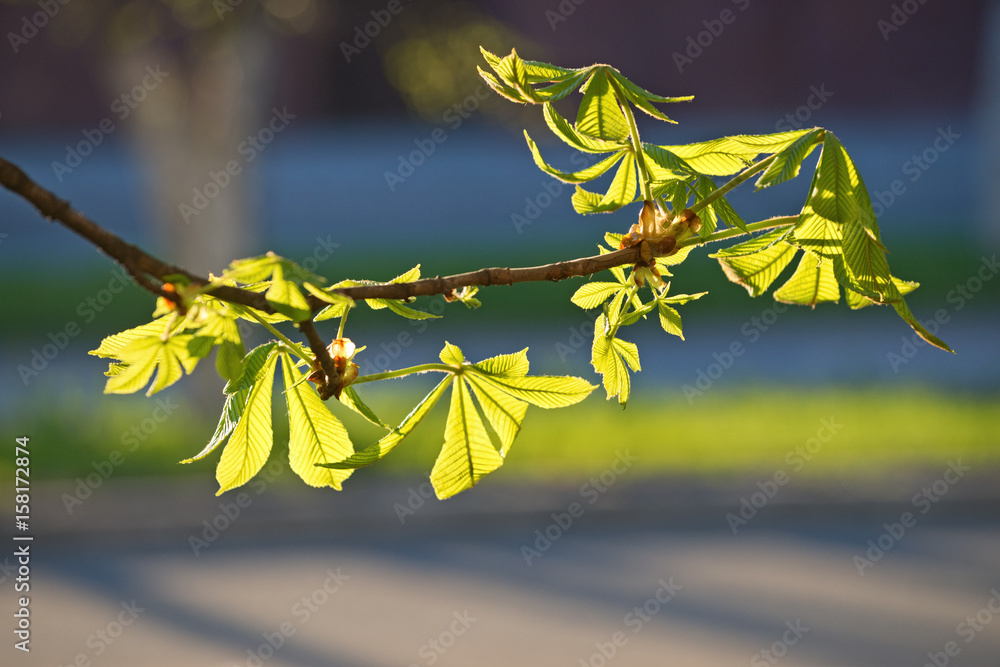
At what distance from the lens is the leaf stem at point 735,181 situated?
78 cm

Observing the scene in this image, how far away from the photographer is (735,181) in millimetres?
783

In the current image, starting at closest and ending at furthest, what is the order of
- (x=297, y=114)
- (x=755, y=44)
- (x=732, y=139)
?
(x=732, y=139), (x=755, y=44), (x=297, y=114)

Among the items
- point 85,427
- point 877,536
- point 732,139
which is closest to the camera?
point 732,139

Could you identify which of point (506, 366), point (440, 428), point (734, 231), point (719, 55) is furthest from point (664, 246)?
point (719, 55)

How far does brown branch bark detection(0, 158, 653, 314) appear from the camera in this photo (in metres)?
0.58

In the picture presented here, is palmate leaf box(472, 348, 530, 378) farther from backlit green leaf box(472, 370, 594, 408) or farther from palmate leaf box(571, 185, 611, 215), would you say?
palmate leaf box(571, 185, 611, 215)

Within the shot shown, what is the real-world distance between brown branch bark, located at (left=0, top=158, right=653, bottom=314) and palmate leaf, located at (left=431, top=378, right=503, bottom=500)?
0.44 ft

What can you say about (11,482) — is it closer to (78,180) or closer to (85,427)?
(85,427)

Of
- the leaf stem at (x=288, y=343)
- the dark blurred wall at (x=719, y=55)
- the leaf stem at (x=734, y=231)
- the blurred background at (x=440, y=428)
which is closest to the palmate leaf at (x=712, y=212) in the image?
the leaf stem at (x=734, y=231)

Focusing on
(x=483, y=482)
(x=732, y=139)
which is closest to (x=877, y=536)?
(x=483, y=482)

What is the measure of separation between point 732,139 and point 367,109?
46.1 ft

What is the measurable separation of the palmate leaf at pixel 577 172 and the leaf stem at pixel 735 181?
92 mm

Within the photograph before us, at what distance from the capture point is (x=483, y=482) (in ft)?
16.8

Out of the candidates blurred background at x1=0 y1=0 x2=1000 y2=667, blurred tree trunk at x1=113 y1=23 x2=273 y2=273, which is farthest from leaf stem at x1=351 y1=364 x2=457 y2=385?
blurred tree trunk at x1=113 y1=23 x2=273 y2=273
